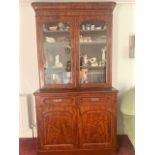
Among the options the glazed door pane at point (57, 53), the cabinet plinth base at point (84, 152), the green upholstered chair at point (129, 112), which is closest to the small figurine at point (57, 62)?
the glazed door pane at point (57, 53)

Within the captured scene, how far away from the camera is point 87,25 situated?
2826 millimetres

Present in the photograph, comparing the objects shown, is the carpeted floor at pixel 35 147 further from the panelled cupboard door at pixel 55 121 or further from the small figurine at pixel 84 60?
the small figurine at pixel 84 60

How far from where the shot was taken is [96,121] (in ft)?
9.00

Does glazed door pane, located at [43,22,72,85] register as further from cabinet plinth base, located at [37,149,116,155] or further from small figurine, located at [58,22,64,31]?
cabinet plinth base, located at [37,149,116,155]

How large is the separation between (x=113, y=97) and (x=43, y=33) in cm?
114

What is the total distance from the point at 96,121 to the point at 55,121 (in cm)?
49

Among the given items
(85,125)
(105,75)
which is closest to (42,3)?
(105,75)

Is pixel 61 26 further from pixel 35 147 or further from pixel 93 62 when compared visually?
pixel 35 147

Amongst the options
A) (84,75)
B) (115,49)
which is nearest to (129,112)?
(84,75)

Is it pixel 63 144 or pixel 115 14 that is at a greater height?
pixel 115 14

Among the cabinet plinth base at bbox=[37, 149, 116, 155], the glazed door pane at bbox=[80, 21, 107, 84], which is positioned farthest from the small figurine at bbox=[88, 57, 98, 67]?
the cabinet plinth base at bbox=[37, 149, 116, 155]

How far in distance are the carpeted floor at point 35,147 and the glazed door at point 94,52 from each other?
85 cm
